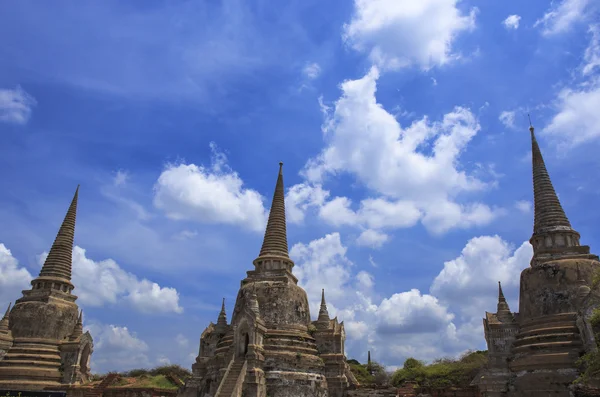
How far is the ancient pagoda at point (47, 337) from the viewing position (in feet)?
123

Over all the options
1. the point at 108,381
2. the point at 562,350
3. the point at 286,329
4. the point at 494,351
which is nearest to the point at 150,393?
the point at 108,381

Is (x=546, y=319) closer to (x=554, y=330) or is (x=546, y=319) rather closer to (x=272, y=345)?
(x=554, y=330)

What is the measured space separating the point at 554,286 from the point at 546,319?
250 centimetres

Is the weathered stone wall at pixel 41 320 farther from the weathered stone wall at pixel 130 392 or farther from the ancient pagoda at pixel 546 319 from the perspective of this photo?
the ancient pagoda at pixel 546 319

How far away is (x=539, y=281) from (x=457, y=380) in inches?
976

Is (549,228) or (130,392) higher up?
(549,228)

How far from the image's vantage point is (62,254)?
44875mm

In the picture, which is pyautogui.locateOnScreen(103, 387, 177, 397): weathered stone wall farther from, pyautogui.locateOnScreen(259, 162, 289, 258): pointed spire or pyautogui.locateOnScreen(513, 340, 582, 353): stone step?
pyautogui.locateOnScreen(513, 340, 582, 353): stone step

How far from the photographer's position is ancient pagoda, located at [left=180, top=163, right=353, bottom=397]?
96.1 feet

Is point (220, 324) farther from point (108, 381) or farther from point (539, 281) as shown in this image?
point (539, 281)

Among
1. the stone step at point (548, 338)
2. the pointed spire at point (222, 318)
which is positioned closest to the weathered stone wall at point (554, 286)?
the stone step at point (548, 338)

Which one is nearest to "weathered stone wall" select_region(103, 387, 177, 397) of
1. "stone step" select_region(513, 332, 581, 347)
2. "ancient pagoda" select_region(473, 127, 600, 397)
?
"ancient pagoda" select_region(473, 127, 600, 397)

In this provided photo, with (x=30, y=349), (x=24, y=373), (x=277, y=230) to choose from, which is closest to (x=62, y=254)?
(x=30, y=349)

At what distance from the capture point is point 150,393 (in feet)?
129
